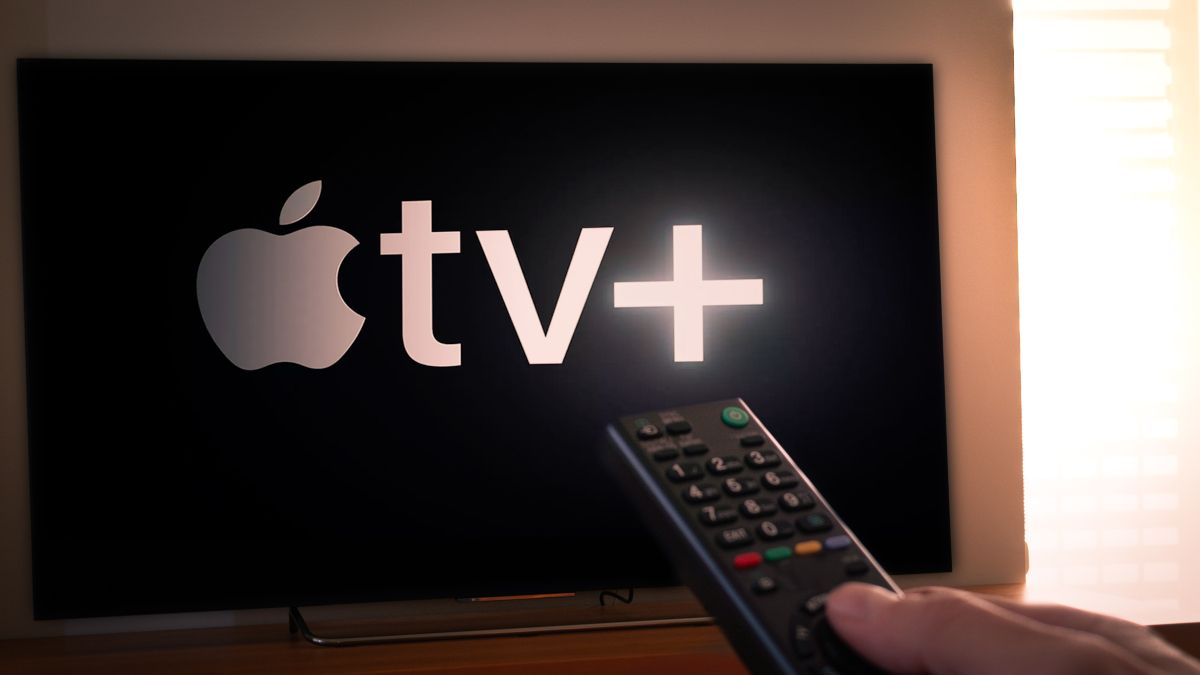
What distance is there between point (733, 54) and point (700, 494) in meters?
0.82

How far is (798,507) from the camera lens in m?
0.63

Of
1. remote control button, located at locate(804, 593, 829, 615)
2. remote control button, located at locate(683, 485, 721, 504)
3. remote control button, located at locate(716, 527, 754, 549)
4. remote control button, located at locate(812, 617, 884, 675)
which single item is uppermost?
remote control button, located at locate(683, 485, 721, 504)

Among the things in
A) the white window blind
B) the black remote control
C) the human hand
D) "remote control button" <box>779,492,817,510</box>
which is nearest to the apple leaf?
the black remote control

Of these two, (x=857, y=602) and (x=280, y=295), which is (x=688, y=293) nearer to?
(x=280, y=295)

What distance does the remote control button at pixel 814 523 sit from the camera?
0.62 meters

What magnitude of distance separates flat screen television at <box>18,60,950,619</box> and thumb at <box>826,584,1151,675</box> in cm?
70

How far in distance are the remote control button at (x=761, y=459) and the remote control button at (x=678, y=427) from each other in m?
0.05

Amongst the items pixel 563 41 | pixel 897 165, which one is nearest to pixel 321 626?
pixel 563 41

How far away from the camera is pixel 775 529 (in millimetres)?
607

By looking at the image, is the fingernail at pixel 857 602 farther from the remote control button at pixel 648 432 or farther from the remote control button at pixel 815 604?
the remote control button at pixel 648 432

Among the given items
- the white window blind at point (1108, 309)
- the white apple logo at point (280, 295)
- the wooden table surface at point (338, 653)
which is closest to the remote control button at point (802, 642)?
the wooden table surface at point (338, 653)

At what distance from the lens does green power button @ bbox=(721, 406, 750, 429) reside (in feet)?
2.29

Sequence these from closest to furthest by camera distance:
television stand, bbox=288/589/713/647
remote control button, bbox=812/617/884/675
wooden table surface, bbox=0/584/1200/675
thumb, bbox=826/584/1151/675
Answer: thumb, bbox=826/584/1151/675, remote control button, bbox=812/617/884/675, wooden table surface, bbox=0/584/1200/675, television stand, bbox=288/589/713/647

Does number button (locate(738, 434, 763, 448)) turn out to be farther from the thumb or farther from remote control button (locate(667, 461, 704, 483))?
the thumb
